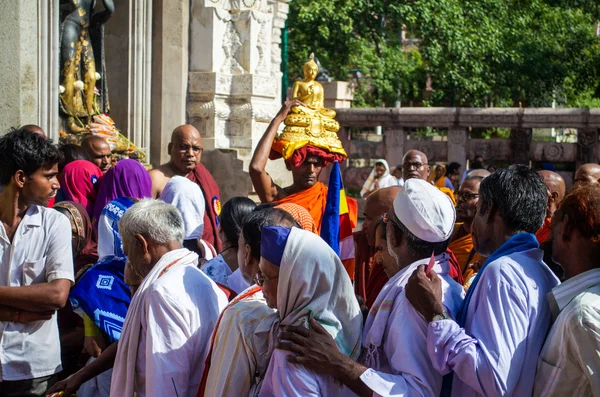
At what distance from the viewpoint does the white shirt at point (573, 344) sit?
8.41ft

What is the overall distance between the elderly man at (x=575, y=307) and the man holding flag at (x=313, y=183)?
242 centimetres

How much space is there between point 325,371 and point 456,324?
446mm

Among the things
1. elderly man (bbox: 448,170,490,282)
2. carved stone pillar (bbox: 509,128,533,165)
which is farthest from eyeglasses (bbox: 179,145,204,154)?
carved stone pillar (bbox: 509,128,533,165)

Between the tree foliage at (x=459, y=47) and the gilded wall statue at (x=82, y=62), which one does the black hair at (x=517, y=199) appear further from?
the tree foliage at (x=459, y=47)

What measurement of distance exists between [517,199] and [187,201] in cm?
283

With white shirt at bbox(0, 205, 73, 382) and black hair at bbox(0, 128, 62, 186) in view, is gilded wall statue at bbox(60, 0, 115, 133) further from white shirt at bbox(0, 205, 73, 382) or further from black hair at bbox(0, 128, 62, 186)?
white shirt at bbox(0, 205, 73, 382)

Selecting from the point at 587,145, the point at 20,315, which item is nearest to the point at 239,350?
the point at 20,315

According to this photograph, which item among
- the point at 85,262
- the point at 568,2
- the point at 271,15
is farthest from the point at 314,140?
the point at 568,2

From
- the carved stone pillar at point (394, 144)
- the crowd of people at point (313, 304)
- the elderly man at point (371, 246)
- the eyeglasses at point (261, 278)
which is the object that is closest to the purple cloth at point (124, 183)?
the crowd of people at point (313, 304)

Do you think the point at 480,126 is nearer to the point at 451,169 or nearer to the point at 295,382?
the point at 451,169

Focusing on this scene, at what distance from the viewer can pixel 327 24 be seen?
19.8m

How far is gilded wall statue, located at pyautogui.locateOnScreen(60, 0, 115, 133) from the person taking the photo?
9.52 meters

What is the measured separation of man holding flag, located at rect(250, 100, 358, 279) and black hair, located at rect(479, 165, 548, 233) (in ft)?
7.25

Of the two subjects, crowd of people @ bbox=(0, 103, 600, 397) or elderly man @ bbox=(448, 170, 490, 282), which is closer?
crowd of people @ bbox=(0, 103, 600, 397)
